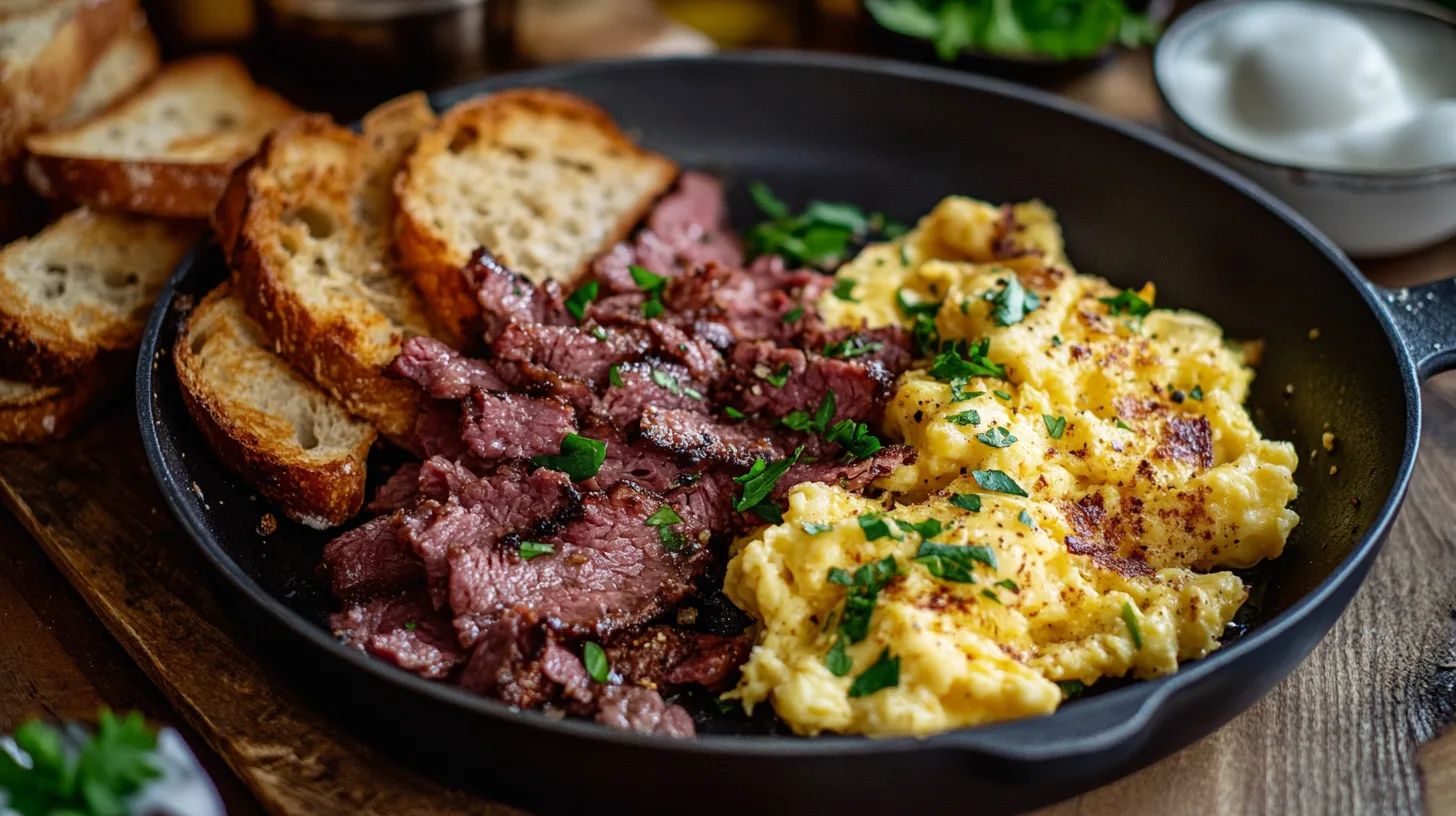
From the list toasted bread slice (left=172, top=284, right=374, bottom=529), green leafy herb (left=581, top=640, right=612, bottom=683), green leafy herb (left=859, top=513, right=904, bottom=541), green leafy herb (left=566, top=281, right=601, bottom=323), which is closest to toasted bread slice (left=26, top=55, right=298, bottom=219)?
toasted bread slice (left=172, top=284, right=374, bottom=529)

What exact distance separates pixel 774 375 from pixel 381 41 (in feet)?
8.60

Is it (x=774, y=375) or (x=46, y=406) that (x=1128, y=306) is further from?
(x=46, y=406)

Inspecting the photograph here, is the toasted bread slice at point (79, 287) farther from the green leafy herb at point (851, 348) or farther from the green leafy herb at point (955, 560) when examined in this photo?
the green leafy herb at point (955, 560)

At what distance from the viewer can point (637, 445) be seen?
342cm

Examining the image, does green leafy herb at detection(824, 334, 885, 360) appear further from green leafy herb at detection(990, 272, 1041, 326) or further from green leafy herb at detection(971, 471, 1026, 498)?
green leafy herb at detection(971, 471, 1026, 498)

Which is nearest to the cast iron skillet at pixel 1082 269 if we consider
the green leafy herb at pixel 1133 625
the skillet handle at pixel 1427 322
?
the skillet handle at pixel 1427 322

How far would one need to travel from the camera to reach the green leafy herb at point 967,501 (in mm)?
3080

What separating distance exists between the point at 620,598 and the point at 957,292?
153 centimetres

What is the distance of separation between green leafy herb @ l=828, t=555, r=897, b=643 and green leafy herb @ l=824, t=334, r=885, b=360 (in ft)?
3.06

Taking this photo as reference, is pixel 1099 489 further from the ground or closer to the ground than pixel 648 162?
closer to the ground

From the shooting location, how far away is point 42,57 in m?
4.64

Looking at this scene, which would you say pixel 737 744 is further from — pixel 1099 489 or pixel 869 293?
pixel 869 293

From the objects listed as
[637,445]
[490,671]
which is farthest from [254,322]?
[490,671]

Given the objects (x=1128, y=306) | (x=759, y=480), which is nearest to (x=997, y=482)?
(x=759, y=480)
